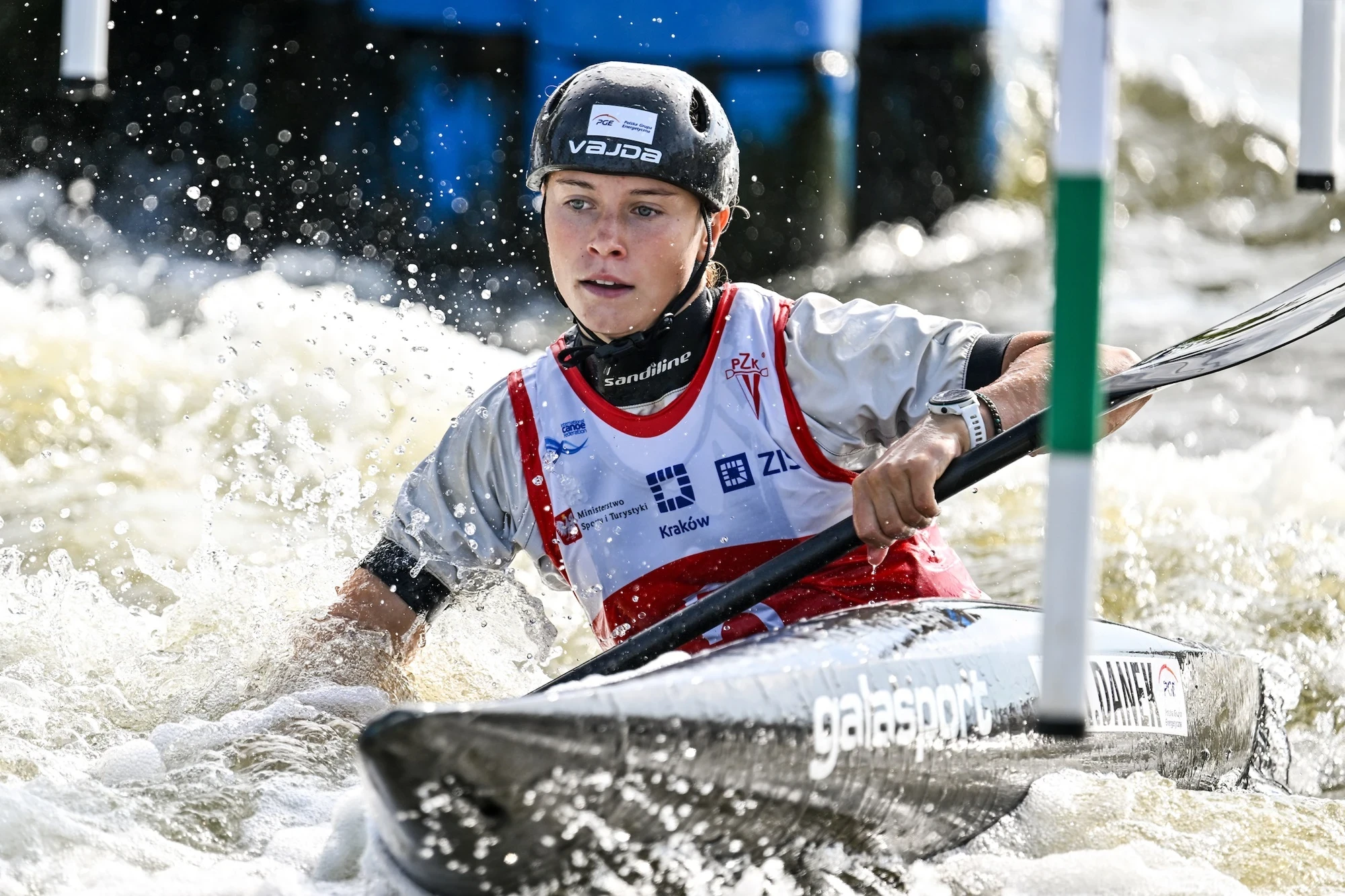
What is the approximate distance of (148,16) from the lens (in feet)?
29.5

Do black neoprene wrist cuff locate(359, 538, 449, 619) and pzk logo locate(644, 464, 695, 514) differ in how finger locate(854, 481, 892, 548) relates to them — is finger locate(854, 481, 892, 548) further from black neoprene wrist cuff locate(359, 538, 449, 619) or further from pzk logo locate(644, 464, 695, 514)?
black neoprene wrist cuff locate(359, 538, 449, 619)

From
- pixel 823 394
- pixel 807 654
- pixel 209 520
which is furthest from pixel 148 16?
pixel 807 654

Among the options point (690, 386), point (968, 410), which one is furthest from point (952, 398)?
point (690, 386)

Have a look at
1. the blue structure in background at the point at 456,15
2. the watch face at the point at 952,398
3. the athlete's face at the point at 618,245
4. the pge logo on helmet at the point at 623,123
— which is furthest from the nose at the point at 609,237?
the blue structure in background at the point at 456,15

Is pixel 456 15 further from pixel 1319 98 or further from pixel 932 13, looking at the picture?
pixel 1319 98

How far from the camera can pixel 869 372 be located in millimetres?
3336

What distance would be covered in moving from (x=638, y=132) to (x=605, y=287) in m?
0.34

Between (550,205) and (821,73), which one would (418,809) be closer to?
(550,205)

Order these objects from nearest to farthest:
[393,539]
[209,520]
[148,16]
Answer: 1. [393,539]
2. [209,520]
3. [148,16]

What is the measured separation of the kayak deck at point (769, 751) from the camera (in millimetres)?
2213

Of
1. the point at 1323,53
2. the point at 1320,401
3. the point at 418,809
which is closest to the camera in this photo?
the point at 418,809

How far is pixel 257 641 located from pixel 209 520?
0.66 metres

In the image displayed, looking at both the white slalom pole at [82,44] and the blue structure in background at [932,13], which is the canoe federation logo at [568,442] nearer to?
the white slalom pole at [82,44]

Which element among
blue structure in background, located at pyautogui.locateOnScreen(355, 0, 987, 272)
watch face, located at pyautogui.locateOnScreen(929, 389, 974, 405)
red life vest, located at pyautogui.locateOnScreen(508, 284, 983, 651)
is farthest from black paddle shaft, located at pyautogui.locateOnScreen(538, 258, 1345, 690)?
blue structure in background, located at pyautogui.locateOnScreen(355, 0, 987, 272)
